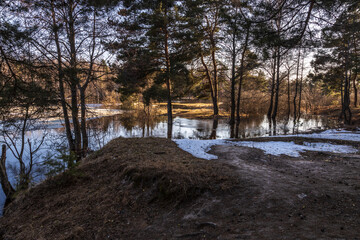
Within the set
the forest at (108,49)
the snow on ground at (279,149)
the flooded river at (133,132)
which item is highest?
the forest at (108,49)

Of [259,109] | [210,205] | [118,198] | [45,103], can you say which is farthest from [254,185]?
[259,109]

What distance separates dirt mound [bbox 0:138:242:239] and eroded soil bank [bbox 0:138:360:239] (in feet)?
0.06

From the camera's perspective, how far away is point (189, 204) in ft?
10.9

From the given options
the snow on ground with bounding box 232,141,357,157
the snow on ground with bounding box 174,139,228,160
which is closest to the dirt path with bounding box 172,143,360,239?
the snow on ground with bounding box 174,139,228,160

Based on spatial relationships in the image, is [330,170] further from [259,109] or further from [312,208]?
[259,109]

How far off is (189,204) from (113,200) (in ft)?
5.04

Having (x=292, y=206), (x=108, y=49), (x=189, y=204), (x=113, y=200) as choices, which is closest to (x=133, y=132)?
(x=108, y=49)

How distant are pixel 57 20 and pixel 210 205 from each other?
9.56 metres

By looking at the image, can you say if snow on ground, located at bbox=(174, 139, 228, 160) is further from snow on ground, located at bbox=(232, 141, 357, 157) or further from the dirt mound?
snow on ground, located at bbox=(232, 141, 357, 157)

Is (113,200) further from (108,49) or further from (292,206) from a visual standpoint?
(108,49)

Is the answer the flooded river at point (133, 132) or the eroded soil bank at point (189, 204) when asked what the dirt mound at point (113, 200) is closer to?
the eroded soil bank at point (189, 204)

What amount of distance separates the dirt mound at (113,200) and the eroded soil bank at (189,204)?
0.06 feet

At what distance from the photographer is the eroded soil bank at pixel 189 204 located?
8.51ft

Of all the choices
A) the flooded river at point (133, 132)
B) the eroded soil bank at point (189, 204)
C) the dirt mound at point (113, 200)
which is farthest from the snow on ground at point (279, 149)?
the flooded river at point (133, 132)
